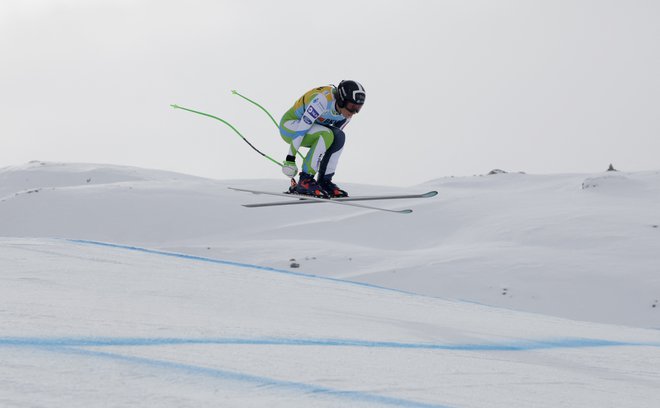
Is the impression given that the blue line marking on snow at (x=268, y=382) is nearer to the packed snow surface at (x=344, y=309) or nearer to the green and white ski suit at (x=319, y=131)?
the packed snow surface at (x=344, y=309)

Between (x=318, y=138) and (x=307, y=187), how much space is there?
43 cm

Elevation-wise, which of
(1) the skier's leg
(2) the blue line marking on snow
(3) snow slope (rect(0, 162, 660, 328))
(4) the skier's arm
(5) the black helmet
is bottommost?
(2) the blue line marking on snow

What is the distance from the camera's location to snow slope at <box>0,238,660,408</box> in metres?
3.51

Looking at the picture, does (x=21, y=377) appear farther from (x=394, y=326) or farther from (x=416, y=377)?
(x=394, y=326)

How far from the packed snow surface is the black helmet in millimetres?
1479

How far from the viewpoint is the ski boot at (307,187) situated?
902cm

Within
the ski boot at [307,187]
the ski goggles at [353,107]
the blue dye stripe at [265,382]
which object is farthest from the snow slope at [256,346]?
the ski goggles at [353,107]

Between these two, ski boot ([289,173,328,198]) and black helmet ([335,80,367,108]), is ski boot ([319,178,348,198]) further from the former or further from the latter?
black helmet ([335,80,367,108])

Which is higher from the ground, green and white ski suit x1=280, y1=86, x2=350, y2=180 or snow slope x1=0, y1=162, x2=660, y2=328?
green and white ski suit x1=280, y1=86, x2=350, y2=180

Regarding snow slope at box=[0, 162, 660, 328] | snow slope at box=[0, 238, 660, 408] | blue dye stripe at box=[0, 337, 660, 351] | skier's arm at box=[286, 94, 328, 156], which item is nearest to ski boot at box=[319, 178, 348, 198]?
skier's arm at box=[286, 94, 328, 156]

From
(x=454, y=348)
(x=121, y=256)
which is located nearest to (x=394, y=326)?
(x=454, y=348)

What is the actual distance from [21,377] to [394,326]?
3042mm

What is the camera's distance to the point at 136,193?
19.0 m

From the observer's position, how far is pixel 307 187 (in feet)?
29.7
